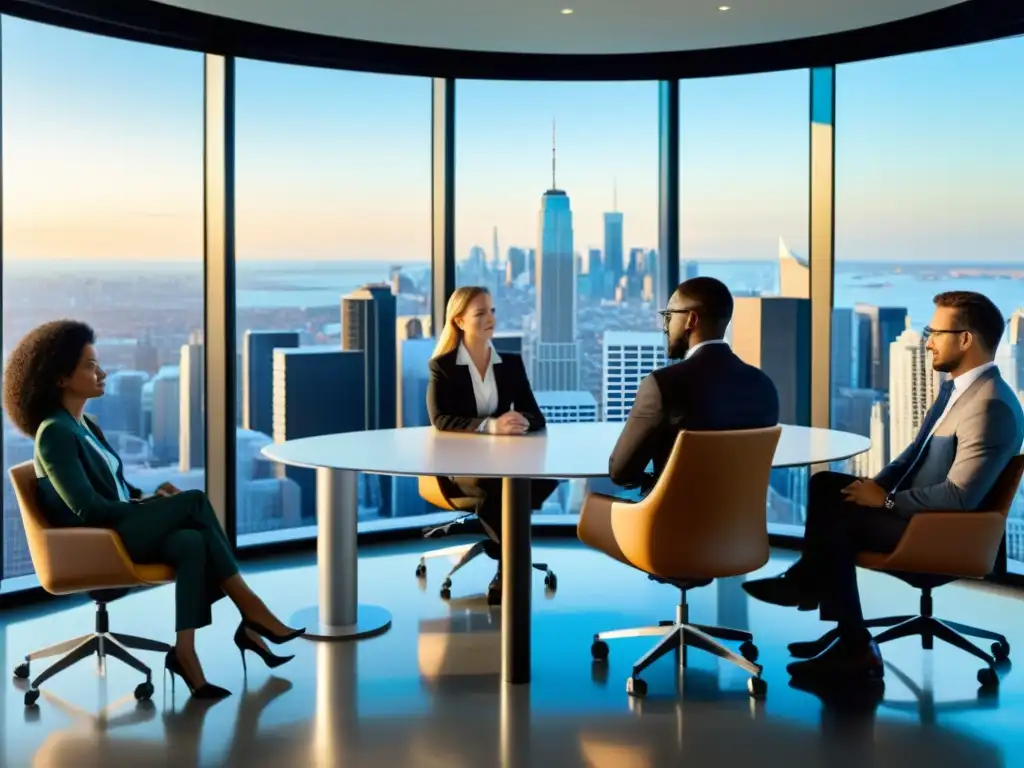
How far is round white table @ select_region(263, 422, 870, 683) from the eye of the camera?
3.90 m

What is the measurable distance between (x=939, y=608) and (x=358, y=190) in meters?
3.86

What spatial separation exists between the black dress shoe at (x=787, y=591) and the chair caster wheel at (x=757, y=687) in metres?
0.31

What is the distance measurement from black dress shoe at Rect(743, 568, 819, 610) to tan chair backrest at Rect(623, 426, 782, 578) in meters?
0.28

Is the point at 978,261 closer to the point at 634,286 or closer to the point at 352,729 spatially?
the point at 634,286

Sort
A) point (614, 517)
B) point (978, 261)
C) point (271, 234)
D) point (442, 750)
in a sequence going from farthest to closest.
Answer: point (271, 234) < point (978, 261) < point (614, 517) < point (442, 750)

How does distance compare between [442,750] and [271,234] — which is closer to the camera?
[442,750]

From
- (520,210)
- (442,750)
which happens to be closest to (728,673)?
(442,750)

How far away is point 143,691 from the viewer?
3.85 meters

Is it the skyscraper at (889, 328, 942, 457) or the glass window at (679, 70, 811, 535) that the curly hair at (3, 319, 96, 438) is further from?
the skyscraper at (889, 328, 942, 457)

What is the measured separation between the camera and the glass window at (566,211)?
22.3 ft

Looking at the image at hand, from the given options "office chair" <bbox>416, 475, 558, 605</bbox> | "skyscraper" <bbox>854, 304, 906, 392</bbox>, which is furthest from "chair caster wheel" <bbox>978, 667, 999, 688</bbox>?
"skyscraper" <bbox>854, 304, 906, 392</bbox>

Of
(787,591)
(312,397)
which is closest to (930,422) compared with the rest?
(787,591)

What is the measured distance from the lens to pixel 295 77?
6305mm

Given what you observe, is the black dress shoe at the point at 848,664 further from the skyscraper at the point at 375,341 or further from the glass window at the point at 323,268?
the skyscraper at the point at 375,341
